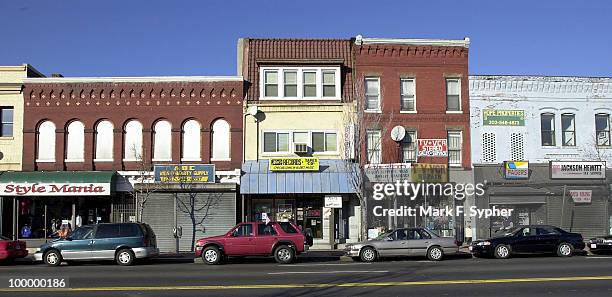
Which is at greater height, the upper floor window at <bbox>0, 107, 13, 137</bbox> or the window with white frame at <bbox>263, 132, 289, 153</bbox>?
the upper floor window at <bbox>0, 107, 13, 137</bbox>

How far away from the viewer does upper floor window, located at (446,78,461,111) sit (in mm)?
28656

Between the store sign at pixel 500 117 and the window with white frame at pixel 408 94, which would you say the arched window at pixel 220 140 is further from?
the store sign at pixel 500 117

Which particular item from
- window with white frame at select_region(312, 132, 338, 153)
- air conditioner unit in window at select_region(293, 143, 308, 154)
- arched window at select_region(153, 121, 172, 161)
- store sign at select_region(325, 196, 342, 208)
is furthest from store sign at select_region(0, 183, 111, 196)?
store sign at select_region(325, 196, 342, 208)

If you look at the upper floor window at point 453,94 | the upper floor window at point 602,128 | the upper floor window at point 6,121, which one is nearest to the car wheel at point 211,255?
the upper floor window at point 6,121

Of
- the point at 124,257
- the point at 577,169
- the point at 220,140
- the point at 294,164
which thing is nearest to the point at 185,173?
the point at 220,140

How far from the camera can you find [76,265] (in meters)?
20.8

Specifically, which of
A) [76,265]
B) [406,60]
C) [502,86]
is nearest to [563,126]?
[502,86]

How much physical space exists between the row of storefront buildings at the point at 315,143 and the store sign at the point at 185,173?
2.5 inches

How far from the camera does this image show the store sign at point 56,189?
25.9 meters

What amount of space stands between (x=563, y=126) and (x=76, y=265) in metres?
22.5

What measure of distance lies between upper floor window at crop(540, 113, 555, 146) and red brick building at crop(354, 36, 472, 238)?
147 inches

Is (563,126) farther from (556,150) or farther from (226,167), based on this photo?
(226,167)

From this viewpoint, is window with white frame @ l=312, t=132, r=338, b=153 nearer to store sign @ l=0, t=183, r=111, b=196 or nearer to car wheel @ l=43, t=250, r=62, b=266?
store sign @ l=0, t=183, r=111, b=196

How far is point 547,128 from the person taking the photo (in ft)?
94.8
